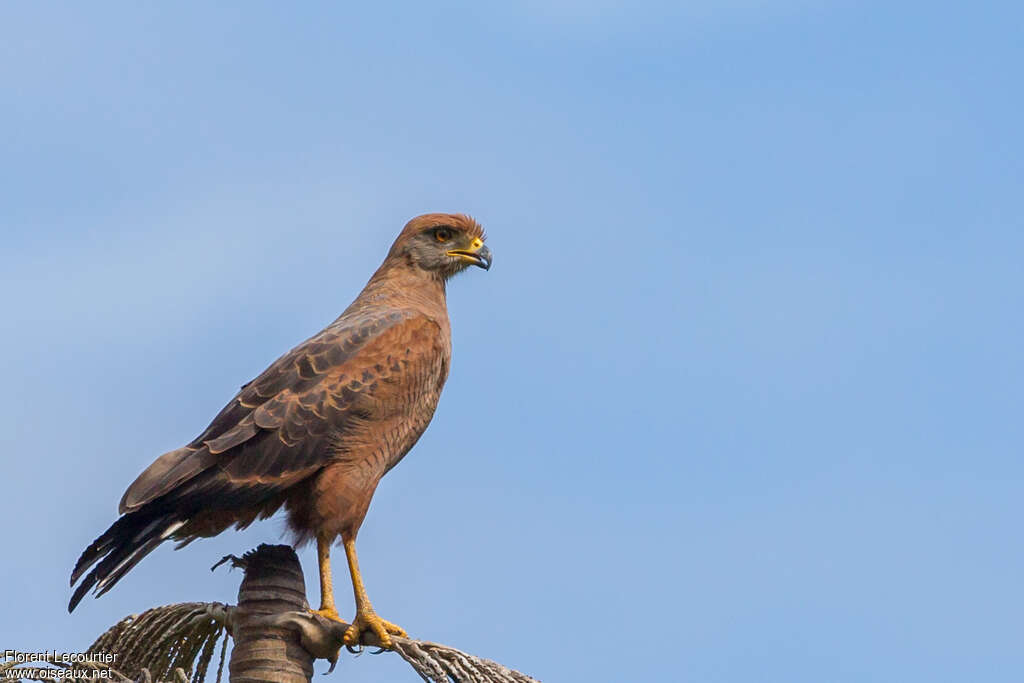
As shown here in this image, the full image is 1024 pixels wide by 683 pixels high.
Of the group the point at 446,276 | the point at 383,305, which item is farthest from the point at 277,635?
the point at 446,276

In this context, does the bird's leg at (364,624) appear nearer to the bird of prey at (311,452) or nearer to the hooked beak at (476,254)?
the bird of prey at (311,452)

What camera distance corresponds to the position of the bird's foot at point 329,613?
6.10 meters

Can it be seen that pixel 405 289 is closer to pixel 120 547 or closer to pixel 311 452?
pixel 311 452

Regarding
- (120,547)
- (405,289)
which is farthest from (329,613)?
(405,289)

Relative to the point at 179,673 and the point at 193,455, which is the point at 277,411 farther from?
the point at 179,673

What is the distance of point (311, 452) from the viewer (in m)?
6.95

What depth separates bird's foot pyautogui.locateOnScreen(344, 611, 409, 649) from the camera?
19.9 feet

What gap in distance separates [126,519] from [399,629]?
138cm

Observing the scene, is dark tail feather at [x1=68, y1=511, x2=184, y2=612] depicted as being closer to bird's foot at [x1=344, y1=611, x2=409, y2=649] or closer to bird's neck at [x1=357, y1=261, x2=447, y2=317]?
bird's foot at [x1=344, y1=611, x2=409, y2=649]

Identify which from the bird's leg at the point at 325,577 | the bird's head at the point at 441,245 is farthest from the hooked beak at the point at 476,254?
the bird's leg at the point at 325,577

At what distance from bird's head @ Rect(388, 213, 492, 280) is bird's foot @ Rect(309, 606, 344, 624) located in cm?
274

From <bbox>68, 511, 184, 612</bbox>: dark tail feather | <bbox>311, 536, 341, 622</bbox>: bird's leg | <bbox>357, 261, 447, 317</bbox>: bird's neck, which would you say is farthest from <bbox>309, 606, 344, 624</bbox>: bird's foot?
<bbox>357, 261, 447, 317</bbox>: bird's neck

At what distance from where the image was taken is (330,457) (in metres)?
6.99

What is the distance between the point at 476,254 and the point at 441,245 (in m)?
0.23
